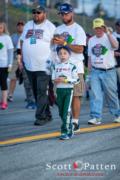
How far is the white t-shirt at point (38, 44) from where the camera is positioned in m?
11.9

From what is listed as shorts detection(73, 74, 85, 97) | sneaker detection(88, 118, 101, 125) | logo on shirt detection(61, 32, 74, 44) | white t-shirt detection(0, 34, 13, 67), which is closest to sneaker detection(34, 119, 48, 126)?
sneaker detection(88, 118, 101, 125)

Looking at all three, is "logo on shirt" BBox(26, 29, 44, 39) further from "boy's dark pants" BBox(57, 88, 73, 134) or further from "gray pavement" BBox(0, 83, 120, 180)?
"boy's dark pants" BBox(57, 88, 73, 134)

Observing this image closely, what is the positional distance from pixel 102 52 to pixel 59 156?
3.21 m

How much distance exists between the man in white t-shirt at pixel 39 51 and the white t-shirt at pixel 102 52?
0.75m

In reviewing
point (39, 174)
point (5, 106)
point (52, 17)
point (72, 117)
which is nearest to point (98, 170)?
point (39, 174)

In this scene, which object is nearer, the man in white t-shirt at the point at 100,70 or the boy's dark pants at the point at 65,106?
the boy's dark pants at the point at 65,106

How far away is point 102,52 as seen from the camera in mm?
11859

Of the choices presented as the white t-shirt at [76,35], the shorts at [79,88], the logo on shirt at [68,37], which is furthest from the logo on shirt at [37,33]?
the shorts at [79,88]

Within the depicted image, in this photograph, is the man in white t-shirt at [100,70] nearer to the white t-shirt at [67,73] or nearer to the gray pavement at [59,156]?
the gray pavement at [59,156]

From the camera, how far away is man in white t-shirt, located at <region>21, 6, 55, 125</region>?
38.9 feet

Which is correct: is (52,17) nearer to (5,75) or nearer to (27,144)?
(5,75)

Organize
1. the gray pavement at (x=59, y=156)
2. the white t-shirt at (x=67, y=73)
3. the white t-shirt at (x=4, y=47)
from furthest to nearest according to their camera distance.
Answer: the white t-shirt at (x=4, y=47)
the white t-shirt at (x=67, y=73)
the gray pavement at (x=59, y=156)

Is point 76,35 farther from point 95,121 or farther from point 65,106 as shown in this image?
point 95,121

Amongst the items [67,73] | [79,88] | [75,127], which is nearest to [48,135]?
[75,127]
